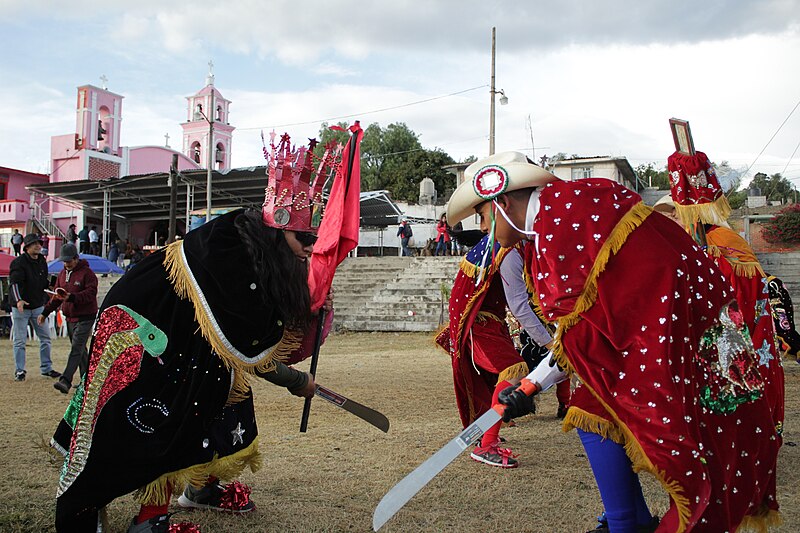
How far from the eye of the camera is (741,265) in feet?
15.2

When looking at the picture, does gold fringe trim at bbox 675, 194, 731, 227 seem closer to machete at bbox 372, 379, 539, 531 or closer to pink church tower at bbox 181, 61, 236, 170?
machete at bbox 372, 379, 539, 531

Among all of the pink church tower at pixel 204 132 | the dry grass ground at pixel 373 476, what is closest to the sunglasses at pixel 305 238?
the dry grass ground at pixel 373 476

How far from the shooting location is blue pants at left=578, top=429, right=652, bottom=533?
8.19ft

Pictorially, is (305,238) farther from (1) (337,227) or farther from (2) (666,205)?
(2) (666,205)

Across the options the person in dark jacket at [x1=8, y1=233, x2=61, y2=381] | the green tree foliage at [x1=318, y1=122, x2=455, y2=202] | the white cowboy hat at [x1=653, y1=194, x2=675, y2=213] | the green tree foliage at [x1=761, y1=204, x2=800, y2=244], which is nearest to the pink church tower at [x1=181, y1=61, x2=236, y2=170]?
the green tree foliage at [x1=318, y1=122, x2=455, y2=202]

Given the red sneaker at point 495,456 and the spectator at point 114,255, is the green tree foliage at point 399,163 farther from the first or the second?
the red sneaker at point 495,456

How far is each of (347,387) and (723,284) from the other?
20.3ft

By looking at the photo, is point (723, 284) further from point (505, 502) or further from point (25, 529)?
point (25, 529)

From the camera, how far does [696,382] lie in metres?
2.39

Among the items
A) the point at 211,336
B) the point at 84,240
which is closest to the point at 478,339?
the point at 211,336

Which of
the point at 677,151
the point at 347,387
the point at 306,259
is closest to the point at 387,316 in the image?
the point at 347,387

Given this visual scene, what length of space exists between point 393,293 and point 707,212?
45.0 ft

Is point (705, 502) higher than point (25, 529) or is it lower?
higher

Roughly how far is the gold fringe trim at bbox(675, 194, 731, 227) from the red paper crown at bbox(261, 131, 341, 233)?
2.60 m
